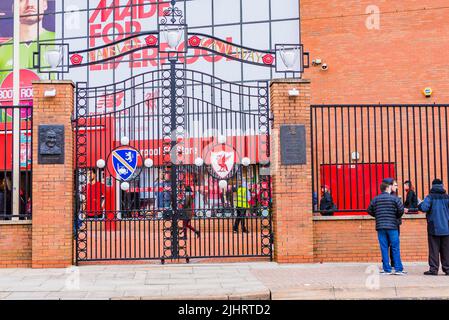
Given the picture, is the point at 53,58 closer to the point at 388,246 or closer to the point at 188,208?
the point at 188,208

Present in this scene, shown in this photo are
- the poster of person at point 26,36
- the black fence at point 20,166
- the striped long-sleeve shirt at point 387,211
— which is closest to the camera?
the striped long-sleeve shirt at point 387,211

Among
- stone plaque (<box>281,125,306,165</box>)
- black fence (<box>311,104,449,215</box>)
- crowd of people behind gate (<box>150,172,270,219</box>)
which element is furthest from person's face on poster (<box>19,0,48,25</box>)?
stone plaque (<box>281,125,306,165</box>)

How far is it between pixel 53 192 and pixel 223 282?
13.5 ft

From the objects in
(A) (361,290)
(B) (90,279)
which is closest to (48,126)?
(B) (90,279)

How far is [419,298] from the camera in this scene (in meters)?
8.92

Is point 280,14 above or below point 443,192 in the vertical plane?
above

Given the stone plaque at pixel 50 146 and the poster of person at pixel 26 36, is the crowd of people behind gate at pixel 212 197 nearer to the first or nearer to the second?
the stone plaque at pixel 50 146

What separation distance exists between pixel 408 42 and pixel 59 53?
14539 mm

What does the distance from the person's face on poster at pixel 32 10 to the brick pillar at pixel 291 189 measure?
18393mm

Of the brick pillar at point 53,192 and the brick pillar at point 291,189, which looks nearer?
the brick pillar at point 53,192

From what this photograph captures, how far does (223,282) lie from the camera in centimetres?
979

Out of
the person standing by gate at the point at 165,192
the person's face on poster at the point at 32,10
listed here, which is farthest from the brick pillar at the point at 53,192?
the person's face on poster at the point at 32,10

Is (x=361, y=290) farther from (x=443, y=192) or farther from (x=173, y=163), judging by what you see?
(x=173, y=163)

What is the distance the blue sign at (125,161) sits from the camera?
12.4m
